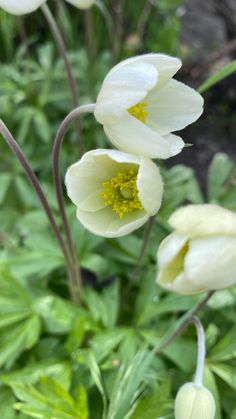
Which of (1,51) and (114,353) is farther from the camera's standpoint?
(1,51)

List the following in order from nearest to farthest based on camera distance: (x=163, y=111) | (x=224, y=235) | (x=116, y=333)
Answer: (x=224, y=235) → (x=163, y=111) → (x=116, y=333)

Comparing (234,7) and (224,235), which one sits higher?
(224,235)

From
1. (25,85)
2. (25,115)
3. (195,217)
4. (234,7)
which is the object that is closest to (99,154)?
(195,217)

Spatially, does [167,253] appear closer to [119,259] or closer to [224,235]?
[224,235]

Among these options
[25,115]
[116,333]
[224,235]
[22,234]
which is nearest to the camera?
[224,235]

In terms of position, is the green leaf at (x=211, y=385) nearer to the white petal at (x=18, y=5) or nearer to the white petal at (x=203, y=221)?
the white petal at (x=203, y=221)

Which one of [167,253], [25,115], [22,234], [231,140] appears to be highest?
[167,253]

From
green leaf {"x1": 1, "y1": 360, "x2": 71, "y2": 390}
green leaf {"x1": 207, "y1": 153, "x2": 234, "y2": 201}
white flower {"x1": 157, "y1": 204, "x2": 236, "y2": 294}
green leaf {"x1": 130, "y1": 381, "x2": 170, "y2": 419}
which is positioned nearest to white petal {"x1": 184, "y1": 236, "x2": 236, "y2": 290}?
white flower {"x1": 157, "y1": 204, "x2": 236, "y2": 294}
